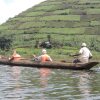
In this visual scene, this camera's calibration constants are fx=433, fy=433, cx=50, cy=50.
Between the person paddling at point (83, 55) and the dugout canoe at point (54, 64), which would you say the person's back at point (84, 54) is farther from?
the dugout canoe at point (54, 64)

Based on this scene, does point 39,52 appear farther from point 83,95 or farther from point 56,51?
point 83,95

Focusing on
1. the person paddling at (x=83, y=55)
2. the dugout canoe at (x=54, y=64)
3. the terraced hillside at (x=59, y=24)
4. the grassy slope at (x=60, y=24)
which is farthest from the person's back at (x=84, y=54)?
the terraced hillside at (x=59, y=24)

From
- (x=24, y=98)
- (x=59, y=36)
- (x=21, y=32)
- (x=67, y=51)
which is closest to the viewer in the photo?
(x=24, y=98)

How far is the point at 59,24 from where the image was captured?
70.7m

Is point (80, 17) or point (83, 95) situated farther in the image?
point (80, 17)

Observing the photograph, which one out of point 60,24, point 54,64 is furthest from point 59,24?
point 54,64

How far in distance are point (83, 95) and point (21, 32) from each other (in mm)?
56104

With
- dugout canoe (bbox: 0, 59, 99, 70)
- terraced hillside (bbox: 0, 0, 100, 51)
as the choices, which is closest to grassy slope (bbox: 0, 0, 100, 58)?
terraced hillside (bbox: 0, 0, 100, 51)

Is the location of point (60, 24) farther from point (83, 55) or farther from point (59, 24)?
point (83, 55)

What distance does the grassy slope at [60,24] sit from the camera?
62834 millimetres

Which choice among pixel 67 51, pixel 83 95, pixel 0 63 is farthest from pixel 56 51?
pixel 83 95

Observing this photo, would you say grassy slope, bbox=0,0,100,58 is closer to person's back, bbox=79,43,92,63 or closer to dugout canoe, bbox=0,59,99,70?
dugout canoe, bbox=0,59,99,70

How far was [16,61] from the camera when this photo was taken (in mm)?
36625

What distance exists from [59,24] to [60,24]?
6.8 inches
